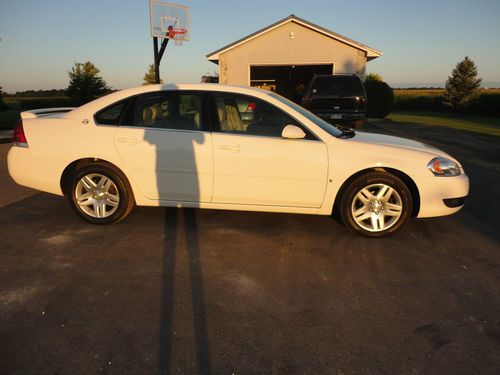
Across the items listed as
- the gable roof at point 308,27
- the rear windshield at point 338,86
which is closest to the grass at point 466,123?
the gable roof at point 308,27

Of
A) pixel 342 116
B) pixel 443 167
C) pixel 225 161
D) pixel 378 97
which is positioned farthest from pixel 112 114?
pixel 378 97

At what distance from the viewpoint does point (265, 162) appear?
3994mm

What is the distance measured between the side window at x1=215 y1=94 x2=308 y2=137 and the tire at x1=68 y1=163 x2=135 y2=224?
4.51 ft

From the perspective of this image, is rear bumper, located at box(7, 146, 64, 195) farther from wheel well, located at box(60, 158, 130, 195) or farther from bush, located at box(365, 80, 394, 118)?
bush, located at box(365, 80, 394, 118)

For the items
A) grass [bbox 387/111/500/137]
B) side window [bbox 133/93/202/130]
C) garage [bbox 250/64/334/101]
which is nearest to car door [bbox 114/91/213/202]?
side window [bbox 133/93/202/130]

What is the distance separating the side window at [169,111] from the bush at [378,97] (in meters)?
19.3

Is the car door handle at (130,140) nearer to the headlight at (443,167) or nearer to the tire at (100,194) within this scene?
the tire at (100,194)

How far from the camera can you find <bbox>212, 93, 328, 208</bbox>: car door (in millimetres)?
3977

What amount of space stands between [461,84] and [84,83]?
3750 centimetres

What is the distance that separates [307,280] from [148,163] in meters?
2.18

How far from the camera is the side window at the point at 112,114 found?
427 centimetres

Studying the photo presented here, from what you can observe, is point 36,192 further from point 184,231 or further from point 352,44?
point 352,44

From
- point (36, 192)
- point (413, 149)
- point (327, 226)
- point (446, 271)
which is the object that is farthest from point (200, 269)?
point (36, 192)

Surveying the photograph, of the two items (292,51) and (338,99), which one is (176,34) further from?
(338,99)
